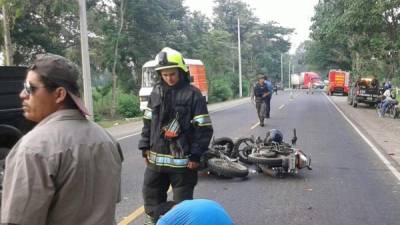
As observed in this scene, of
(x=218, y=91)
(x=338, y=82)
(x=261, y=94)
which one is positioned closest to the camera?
(x=261, y=94)

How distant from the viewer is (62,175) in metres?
2.09

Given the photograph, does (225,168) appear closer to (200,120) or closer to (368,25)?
(200,120)

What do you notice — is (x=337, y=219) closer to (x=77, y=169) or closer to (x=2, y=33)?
(x=77, y=169)

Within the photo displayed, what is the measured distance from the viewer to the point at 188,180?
4.46m

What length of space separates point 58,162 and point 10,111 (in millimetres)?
5488

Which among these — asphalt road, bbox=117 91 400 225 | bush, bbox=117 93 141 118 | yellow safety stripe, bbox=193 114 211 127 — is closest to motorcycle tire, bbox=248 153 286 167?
asphalt road, bbox=117 91 400 225

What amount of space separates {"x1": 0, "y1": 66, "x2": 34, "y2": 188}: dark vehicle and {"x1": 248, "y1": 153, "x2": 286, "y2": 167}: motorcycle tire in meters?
3.71

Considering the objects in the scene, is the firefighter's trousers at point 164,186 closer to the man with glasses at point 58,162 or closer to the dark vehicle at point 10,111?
the man with glasses at point 58,162

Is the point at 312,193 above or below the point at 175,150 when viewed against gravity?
below

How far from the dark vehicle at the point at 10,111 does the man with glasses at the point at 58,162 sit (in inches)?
188

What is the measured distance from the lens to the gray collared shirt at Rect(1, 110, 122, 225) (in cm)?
200

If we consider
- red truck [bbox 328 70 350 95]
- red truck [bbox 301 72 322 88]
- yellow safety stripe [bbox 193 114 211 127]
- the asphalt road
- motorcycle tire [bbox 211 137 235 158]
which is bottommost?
red truck [bbox 301 72 322 88]

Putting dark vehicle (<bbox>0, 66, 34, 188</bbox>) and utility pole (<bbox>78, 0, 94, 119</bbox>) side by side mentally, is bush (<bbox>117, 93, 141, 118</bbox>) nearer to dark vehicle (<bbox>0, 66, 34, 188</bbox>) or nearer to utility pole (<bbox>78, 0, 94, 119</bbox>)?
utility pole (<bbox>78, 0, 94, 119</bbox>)

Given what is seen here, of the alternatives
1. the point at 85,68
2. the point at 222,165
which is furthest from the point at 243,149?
the point at 85,68
